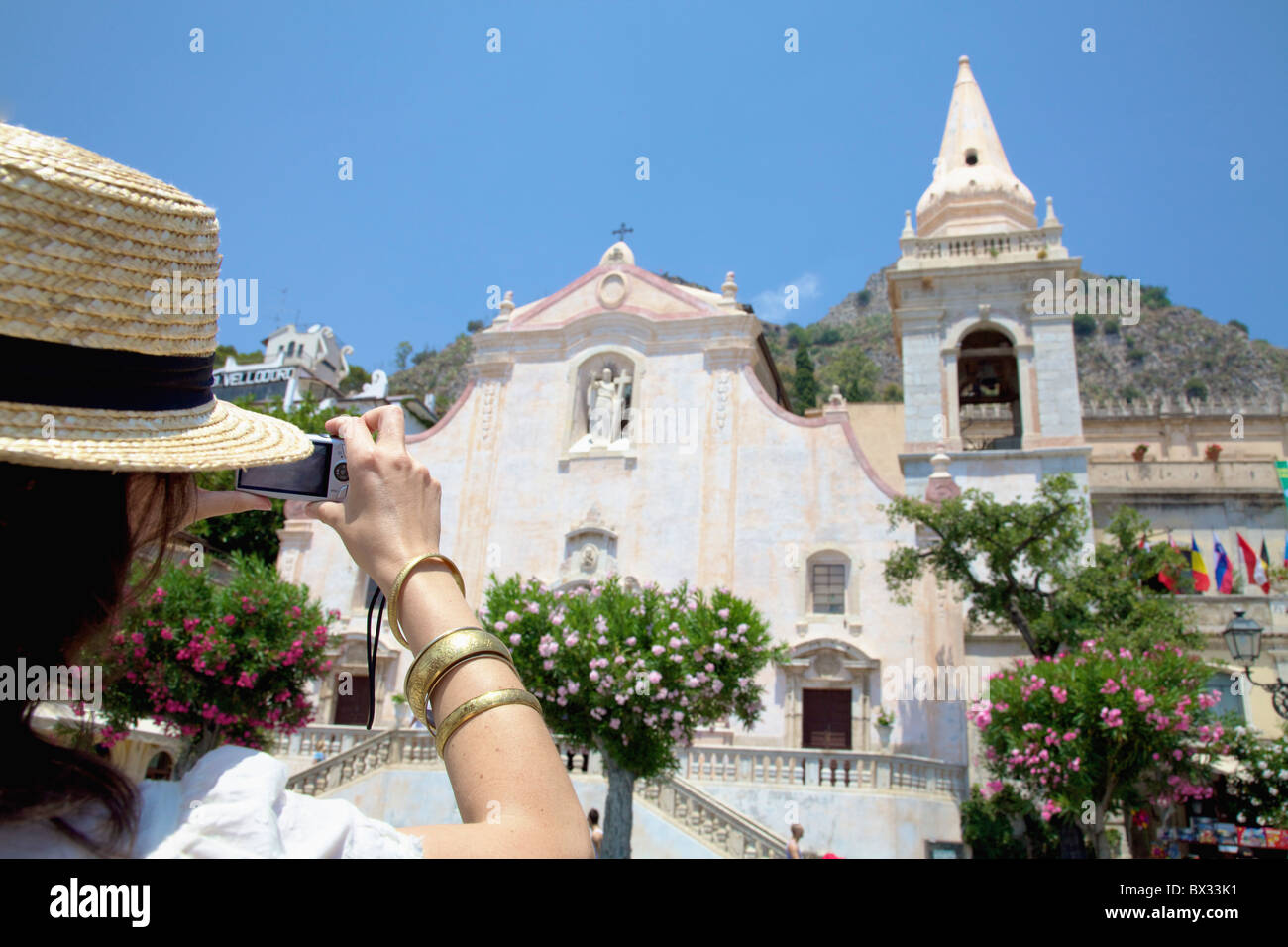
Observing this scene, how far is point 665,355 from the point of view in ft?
87.1

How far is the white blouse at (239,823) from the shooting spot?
1.22m

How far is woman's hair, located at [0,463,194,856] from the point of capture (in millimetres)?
1168

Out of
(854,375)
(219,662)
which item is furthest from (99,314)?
(854,375)

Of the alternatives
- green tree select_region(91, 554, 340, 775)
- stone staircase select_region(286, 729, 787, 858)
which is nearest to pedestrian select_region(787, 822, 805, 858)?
stone staircase select_region(286, 729, 787, 858)

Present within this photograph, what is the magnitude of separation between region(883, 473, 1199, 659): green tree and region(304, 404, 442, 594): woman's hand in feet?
60.0

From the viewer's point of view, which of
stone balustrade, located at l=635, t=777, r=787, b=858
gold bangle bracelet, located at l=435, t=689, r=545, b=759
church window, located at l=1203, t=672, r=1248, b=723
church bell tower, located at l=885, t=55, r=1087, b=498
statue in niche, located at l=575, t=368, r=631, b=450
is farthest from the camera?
statue in niche, located at l=575, t=368, r=631, b=450

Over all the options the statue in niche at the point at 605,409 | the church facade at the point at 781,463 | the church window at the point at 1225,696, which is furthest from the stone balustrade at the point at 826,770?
the statue in niche at the point at 605,409

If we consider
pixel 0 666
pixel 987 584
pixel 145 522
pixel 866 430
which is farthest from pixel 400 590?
pixel 866 430

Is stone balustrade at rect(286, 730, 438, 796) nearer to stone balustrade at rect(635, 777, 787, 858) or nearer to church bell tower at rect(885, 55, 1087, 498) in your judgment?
stone balustrade at rect(635, 777, 787, 858)

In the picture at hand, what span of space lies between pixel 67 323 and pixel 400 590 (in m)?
0.60

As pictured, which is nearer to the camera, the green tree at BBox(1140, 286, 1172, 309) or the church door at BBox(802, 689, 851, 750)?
the church door at BBox(802, 689, 851, 750)

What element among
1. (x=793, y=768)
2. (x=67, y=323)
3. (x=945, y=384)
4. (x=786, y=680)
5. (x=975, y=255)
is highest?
(x=975, y=255)

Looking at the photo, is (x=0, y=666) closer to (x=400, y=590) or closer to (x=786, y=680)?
(x=400, y=590)

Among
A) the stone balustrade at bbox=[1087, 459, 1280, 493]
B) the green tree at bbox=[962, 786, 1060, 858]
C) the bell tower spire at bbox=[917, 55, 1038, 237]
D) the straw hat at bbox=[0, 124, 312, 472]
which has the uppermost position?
the bell tower spire at bbox=[917, 55, 1038, 237]
